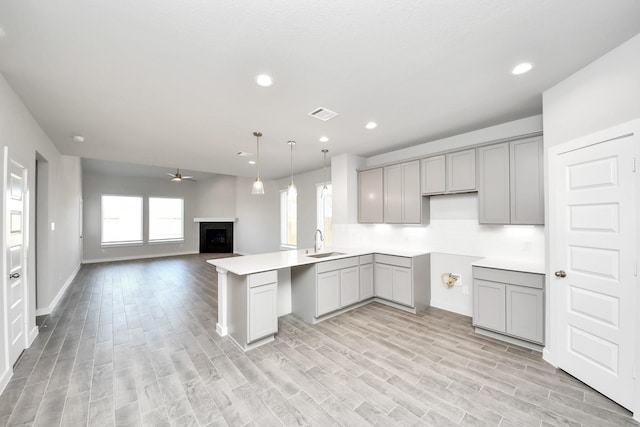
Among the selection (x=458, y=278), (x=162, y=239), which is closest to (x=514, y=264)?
(x=458, y=278)

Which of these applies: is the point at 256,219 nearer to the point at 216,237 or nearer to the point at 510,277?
the point at 216,237

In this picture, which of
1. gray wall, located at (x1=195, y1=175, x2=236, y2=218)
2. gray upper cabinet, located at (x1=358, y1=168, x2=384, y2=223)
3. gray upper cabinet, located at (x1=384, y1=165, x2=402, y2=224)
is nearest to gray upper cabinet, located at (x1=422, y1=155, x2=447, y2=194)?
gray upper cabinet, located at (x1=384, y1=165, x2=402, y2=224)

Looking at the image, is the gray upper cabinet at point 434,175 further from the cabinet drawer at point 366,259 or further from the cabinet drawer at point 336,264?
the cabinet drawer at point 336,264

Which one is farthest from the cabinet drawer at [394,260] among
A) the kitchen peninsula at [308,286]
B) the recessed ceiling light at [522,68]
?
the recessed ceiling light at [522,68]

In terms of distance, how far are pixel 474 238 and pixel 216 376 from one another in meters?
3.66

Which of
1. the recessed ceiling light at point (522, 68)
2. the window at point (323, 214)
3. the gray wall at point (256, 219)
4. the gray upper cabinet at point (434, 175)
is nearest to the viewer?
the recessed ceiling light at point (522, 68)

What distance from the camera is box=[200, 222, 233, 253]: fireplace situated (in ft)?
33.9

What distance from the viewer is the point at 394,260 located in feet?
13.4

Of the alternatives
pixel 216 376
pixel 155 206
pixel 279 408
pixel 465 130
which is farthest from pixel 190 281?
pixel 465 130

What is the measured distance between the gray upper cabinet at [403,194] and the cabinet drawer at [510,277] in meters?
1.17

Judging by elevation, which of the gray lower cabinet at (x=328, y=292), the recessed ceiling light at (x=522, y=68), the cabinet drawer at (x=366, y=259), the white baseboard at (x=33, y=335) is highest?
the recessed ceiling light at (x=522, y=68)

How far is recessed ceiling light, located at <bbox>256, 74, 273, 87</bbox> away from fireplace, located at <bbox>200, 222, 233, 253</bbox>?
8.68 metres

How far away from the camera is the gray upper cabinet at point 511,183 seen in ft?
9.68

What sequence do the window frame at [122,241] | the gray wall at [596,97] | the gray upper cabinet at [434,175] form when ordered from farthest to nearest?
the window frame at [122,241]
the gray upper cabinet at [434,175]
the gray wall at [596,97]
